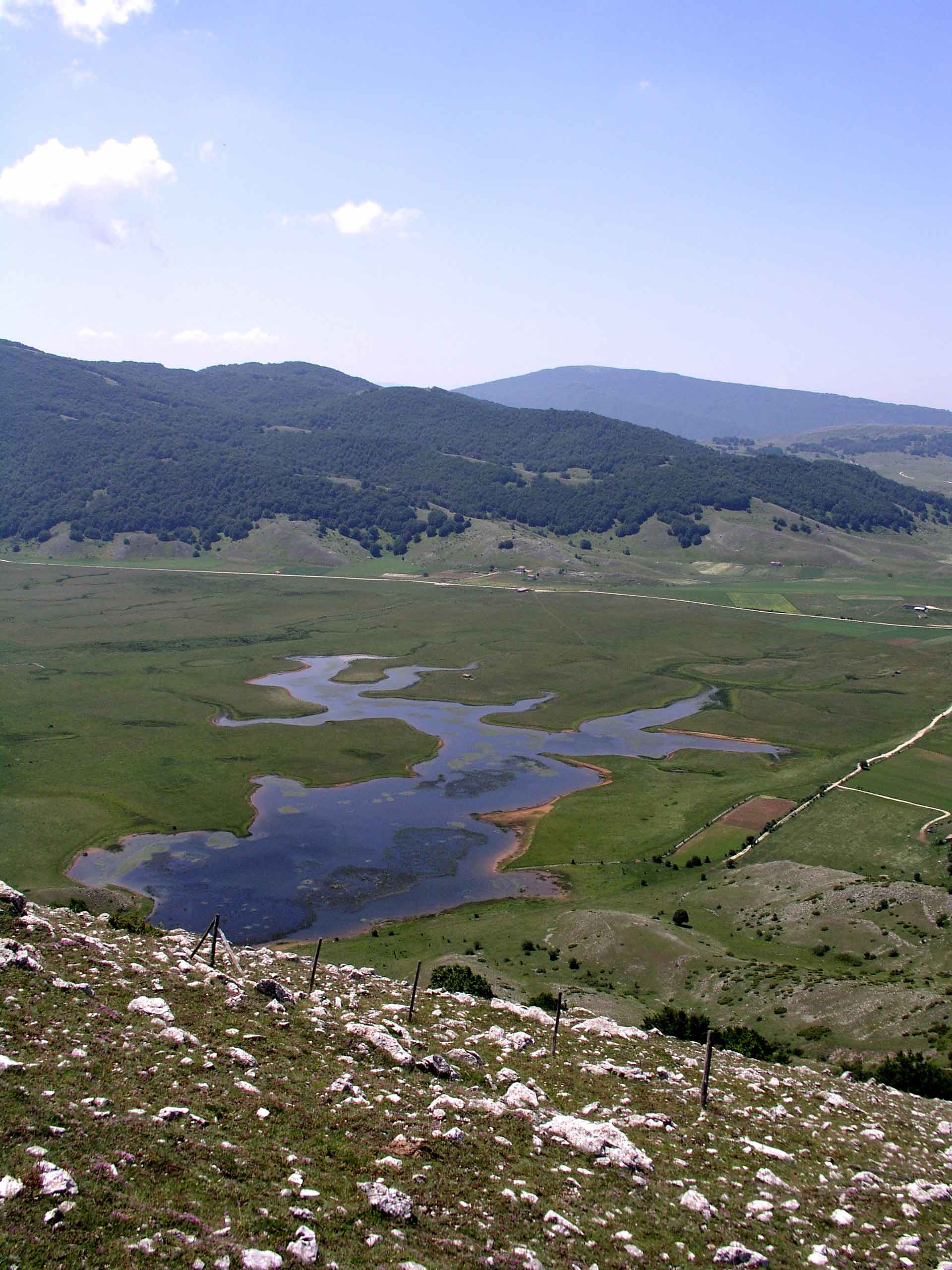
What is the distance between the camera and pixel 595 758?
96.9 metres

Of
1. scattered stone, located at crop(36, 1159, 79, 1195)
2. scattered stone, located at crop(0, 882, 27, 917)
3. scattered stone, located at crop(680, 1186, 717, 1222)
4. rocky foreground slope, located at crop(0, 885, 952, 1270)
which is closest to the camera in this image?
scattered stone, located at crop(36, 1159, 79, 1195)

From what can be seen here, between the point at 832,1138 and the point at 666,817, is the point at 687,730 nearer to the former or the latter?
the point at 666,817

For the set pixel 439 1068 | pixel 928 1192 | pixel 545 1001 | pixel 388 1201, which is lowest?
pixel 545 1001

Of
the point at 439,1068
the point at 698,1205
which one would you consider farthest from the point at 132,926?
the point at 698,1205

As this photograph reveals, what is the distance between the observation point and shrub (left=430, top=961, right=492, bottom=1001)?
128 feet

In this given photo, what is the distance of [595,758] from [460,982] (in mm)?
58837

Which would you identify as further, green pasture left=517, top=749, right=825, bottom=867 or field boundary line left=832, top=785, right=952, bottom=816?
field boundary line left=832, top=785, right=952, bottom=816

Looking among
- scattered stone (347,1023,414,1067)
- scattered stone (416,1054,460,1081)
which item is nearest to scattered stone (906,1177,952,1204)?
scattered stone (416,1054,460,1081)

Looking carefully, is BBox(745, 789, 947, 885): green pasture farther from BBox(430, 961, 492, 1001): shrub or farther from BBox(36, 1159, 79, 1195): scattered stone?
BBox(36, 1159, 79, 1195): scattered stone

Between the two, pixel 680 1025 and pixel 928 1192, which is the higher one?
pixel 928 1192

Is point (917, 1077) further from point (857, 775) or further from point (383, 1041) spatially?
point (857, 775)

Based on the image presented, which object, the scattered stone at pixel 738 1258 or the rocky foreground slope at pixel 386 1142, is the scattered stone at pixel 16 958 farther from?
the scattered stone at pixel 738 1258

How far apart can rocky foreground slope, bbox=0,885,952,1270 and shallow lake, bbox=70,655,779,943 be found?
3234 centimetres

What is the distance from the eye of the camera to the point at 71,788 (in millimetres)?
81250
